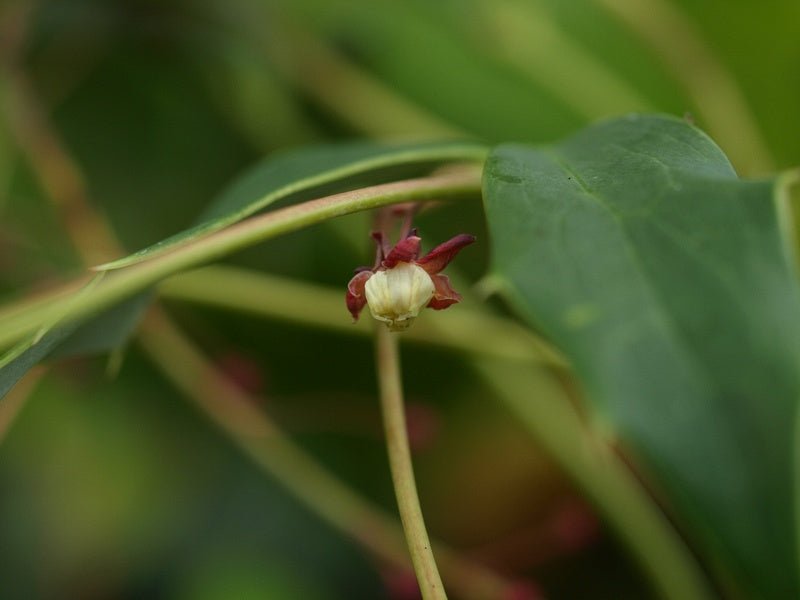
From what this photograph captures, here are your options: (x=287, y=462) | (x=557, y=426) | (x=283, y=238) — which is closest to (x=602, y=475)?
(x=557, y=426)

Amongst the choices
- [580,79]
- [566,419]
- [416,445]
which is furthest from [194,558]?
[580,79]

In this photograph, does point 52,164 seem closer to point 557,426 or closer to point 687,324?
point 557,426

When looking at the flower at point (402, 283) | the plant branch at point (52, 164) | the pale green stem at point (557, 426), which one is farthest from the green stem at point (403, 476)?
the plant branch at point (52, 164)

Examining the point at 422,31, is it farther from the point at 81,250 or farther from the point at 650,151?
the point at 650,151

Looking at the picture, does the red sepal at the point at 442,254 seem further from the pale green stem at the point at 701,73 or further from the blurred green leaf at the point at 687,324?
the pale green stem at the point at 701,73

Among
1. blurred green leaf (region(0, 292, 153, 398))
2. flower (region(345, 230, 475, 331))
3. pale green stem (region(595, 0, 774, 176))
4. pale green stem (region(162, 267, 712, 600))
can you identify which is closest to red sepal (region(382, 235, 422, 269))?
flower (region(345, 230, 475, 331))

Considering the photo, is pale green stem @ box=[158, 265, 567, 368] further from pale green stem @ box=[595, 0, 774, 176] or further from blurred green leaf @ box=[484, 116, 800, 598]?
blurred green leaf @ box=[484, 116, 800, 598]

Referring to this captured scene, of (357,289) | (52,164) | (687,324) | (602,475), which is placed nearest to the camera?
(687,324)
